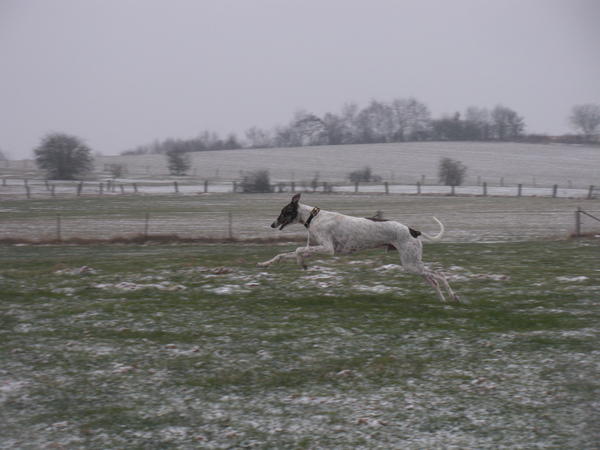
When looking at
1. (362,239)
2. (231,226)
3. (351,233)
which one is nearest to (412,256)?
(362,239)

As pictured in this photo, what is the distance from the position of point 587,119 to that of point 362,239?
95153 mm

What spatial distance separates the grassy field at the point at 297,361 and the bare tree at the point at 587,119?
298ft

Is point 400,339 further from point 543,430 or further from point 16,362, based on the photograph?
point 16,362

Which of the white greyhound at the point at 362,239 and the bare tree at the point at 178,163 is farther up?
the bare tree at the point at 178,163

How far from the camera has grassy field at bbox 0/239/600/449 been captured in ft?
17.0

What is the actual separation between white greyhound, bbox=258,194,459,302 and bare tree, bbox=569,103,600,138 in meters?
93.0

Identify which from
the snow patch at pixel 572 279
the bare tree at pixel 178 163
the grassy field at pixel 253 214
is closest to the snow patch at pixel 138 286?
the snow patch at pixel 572 279

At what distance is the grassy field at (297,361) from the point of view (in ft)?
17.0

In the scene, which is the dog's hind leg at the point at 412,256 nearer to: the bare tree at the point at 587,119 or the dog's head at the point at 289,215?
the dog's head at the point at 289,215

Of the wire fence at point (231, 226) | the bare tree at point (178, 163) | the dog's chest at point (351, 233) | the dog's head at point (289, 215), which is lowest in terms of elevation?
the wire fence at point (231, 226)

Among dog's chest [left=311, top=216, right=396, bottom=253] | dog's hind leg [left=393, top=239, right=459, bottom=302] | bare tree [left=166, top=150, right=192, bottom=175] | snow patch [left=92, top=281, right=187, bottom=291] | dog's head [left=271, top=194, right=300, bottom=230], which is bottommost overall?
snow patch [left=92, top=281, right=187, bottom=291]

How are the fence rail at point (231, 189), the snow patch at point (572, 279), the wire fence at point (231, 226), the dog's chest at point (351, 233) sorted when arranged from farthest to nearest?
the fence rail at point (231, 189) → the wire fence at point (231, 226) → the snow patch at point (572, 279) → the dog's chest at point (351, 233)

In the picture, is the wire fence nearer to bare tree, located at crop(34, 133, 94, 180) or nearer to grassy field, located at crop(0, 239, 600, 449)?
grassy field, located at crop(0, 239, 600, 449)

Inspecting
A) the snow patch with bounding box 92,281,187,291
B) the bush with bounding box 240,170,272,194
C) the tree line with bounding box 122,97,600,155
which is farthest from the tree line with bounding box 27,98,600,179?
the snow patch with bounding box 92,281,187,291
